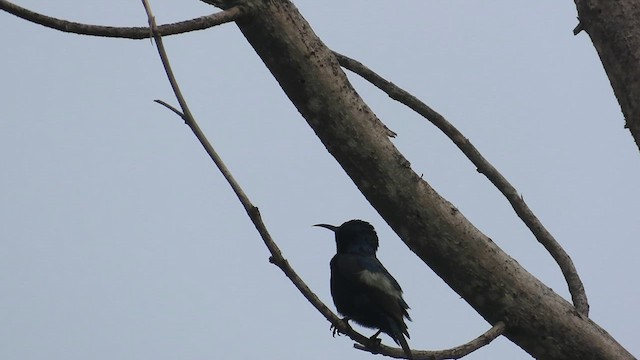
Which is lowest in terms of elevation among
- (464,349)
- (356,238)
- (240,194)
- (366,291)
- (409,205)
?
(464,349)

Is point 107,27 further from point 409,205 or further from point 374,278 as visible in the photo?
point 374,278

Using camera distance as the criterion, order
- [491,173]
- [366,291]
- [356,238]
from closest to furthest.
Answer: [491,173]
[366,291]
[356,238]

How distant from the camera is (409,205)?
149 inches

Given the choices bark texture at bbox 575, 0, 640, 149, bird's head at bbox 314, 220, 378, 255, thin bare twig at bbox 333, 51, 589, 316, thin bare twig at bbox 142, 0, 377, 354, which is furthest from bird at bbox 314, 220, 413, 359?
bark texture at bbox 575, 0, 640, 149

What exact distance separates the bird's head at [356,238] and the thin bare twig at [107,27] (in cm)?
381

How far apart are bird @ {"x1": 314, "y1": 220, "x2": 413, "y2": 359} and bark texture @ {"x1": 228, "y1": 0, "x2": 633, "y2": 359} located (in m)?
1.90

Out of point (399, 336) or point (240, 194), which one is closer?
point (240, 194)

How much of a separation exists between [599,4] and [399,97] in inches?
45.6

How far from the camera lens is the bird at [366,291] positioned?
6219mm

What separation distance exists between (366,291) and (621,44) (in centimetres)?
299

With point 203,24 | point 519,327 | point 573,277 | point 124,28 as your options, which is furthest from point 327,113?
point 573,277

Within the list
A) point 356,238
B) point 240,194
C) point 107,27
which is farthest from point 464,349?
point 356,238

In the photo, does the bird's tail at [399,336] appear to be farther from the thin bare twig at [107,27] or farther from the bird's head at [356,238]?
the thin bare twig at [107,27]

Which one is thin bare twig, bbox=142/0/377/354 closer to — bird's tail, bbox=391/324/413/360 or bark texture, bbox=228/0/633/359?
bark texture, bbox=228/0/633/359
